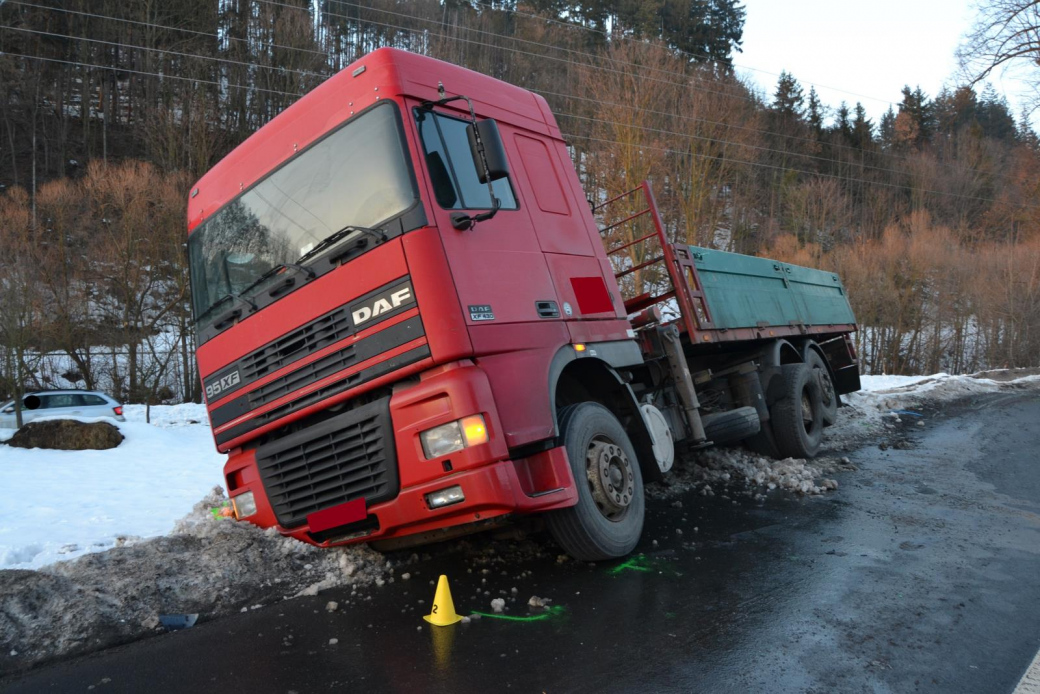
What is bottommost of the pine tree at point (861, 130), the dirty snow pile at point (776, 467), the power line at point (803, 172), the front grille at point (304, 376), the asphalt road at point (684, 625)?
the asphalt road at point (684, 625)

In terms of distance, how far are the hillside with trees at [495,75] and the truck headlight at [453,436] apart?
16.1 meters

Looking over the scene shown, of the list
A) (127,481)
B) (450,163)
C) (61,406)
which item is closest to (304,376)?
(450,163)

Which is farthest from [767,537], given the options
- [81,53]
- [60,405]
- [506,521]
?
[81,53]

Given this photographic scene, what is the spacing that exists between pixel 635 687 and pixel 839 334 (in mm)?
10016

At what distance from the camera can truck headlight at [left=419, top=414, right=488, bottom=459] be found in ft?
13.6

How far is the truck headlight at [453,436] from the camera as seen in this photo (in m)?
4.14

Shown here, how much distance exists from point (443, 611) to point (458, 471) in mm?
763

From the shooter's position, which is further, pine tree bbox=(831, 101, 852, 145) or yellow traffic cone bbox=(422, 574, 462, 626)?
pine tree bbox=(831, 101, 852, 145)

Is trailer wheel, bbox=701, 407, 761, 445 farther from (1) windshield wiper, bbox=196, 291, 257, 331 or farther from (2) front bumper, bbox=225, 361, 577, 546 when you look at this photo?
(1) windshield wiper, bbox=196, 291, 257, 331

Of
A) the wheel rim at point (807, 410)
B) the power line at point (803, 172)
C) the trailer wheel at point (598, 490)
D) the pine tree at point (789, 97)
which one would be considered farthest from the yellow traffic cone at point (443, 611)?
the pine tree at point (789, 97)

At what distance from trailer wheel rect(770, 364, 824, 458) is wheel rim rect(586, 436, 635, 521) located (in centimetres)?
410

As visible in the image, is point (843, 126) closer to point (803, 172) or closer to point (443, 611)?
point (803, 172)

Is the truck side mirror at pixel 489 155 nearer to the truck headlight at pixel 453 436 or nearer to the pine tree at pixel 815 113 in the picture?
the truck headlight at pixel 453 436

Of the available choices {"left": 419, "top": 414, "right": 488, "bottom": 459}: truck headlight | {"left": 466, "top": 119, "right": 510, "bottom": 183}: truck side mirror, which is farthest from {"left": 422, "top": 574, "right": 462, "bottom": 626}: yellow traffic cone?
{"left": 466, "top": 119, "right": 510, "bottom": 183}: truck side mirror
